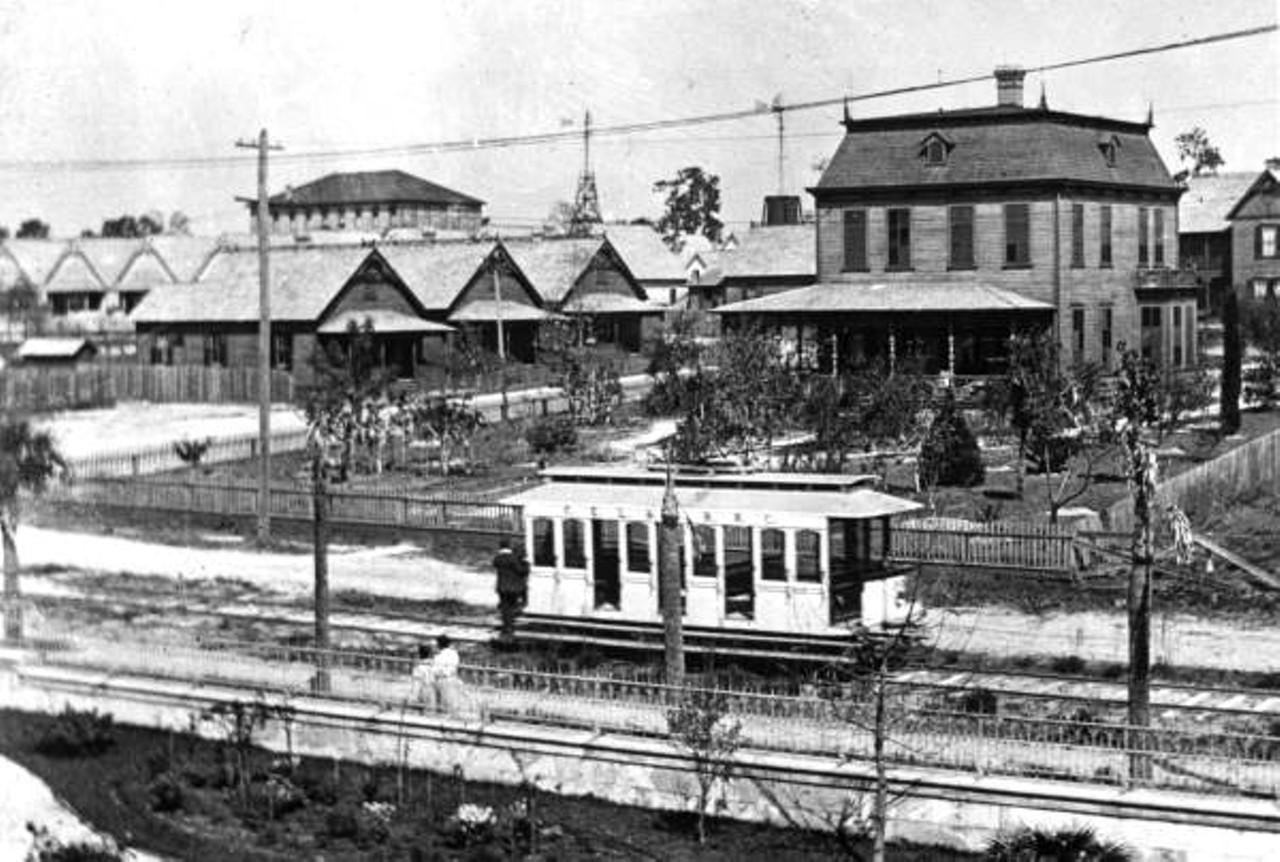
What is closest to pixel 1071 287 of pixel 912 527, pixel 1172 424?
pixel 1172 424

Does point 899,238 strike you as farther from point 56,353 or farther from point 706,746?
point 706,746

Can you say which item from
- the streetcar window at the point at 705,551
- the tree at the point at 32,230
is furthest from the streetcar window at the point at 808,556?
the tree at the point at 32,230

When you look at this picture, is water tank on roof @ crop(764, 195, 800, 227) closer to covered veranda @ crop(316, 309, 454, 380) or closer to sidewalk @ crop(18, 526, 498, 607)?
covered veranda @ crop(316, 309, 454, 380)

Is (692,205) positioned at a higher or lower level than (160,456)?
higher

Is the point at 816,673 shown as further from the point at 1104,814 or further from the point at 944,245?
the point at 944,245

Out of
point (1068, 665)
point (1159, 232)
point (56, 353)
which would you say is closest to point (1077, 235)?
point (1159, 232)

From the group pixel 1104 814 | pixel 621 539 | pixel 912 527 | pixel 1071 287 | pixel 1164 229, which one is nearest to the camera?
pixel 1104 814
